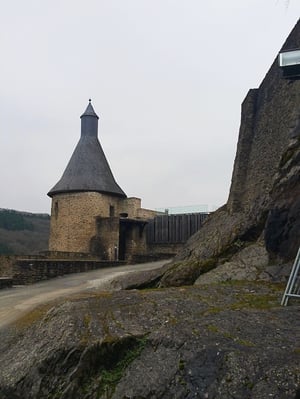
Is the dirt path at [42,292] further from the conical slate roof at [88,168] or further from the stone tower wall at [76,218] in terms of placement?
the conical slate roof at [88,168]

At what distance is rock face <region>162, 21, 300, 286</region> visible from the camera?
24.5 feet

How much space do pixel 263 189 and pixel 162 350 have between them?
9246 mm

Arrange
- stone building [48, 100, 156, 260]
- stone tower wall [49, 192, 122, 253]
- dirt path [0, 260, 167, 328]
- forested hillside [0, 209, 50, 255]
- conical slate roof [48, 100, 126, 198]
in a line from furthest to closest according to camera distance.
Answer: forested hillside [0, 209, 50, 255]
conical slate roof [48, 100, 126, 198]
stone tower wall [49, 192, 122, 253]
stone building [48, 100, 156, 260]
dirt path [0, 260, 167, 328]

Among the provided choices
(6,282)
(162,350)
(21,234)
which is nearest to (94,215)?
(6,282)

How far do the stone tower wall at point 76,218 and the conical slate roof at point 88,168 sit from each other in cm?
48

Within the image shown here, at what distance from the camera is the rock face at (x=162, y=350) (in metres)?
3.84

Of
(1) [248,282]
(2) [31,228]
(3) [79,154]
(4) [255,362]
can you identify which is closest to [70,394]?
(4) [255,362]

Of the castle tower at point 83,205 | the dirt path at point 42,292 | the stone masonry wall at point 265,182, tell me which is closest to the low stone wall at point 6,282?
the dirt path at point 42,292

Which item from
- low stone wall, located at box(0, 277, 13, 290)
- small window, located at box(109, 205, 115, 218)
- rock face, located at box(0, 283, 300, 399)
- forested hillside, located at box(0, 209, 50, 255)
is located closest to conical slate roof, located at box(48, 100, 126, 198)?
small window, located at box(109, 205, 115, 218)

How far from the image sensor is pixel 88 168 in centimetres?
3119

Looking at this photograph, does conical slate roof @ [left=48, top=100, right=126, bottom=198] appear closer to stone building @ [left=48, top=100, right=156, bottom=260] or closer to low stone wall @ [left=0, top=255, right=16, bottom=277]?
stone building @ [left=48, top=100, right=156, bottom=260]

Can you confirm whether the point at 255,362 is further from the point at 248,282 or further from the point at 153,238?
the point at 153,238

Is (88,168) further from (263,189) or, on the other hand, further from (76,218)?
(263,189)

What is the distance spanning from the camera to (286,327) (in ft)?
14.6
